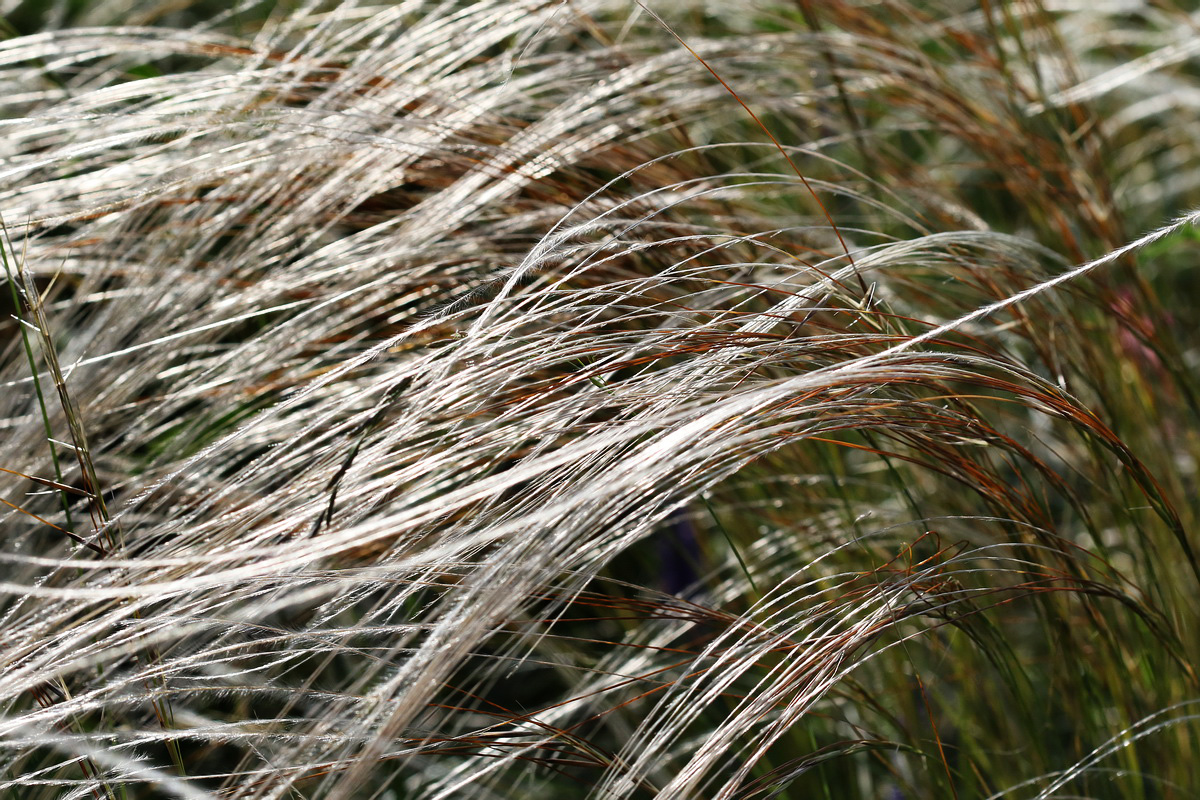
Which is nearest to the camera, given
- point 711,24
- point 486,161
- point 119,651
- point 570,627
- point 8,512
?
point 119,651

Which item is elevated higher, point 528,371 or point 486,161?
point 486,161

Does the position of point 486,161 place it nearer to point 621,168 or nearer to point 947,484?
point 621,168

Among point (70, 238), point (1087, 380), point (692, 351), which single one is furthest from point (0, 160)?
point (1087, 380)

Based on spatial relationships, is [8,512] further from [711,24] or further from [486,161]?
[711,24]

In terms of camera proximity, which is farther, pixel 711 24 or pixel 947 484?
pixel 711 24

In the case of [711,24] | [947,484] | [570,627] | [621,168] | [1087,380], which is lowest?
[570,627]

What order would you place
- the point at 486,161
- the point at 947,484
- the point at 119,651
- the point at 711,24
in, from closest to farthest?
the point at 119,651, the point at 486,161, the point at 947,484, the point at 711,24
